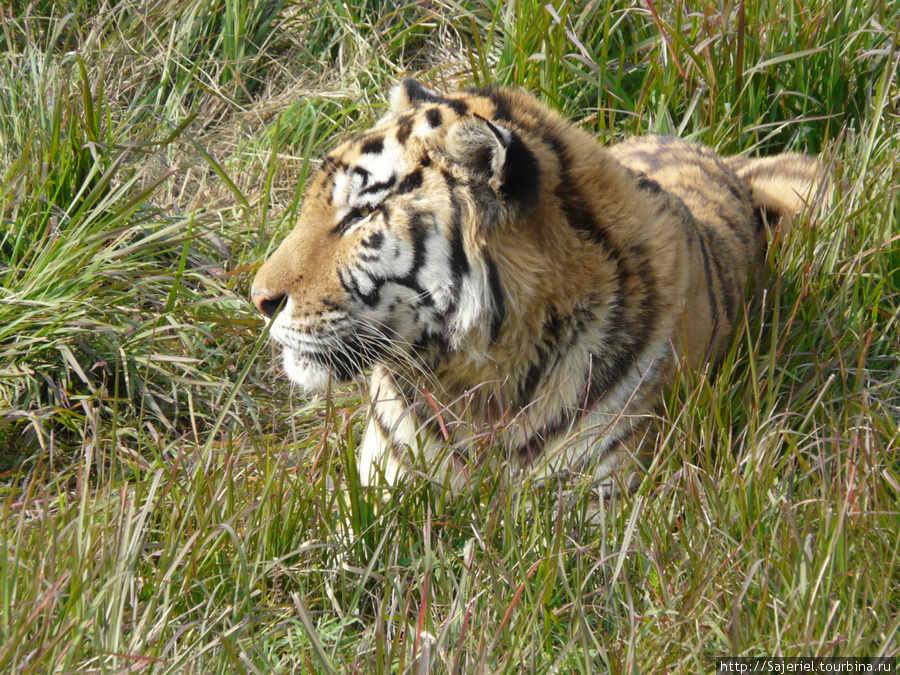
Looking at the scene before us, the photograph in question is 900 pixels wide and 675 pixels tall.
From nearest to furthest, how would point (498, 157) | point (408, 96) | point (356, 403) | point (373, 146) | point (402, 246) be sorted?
point (498, 157)
point (402, 246)
point (373, 146)
point (408, 96)
point (356, 403)

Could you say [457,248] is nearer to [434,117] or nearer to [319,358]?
[434,117]

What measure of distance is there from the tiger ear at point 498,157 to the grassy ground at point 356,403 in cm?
72

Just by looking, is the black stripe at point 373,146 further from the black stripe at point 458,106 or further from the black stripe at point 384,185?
the black stripe at point 458,106

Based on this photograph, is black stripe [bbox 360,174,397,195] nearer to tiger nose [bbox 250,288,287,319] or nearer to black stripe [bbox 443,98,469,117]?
black stripe [bbox 443,98,469,117]

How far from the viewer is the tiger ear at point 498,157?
224cm

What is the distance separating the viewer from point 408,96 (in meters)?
2.82

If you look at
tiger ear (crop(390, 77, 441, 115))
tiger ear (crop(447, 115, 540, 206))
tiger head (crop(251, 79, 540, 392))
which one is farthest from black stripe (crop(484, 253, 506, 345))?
tiger ear (crop(390, 77, 441, 115))

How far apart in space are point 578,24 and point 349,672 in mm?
3190

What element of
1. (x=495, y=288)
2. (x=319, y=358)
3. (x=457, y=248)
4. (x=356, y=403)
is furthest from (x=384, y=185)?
(x=356, y=403)

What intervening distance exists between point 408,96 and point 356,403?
3.73 ft

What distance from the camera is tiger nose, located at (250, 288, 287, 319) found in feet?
8.16

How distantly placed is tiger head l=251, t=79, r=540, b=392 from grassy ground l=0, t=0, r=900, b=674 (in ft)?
1.02

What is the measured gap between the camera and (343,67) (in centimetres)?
474

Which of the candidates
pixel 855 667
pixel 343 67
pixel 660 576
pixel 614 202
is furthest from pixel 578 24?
pixel 855 667
